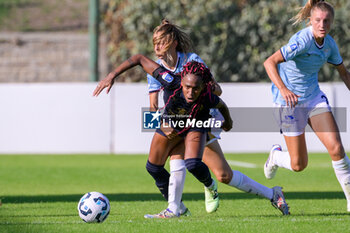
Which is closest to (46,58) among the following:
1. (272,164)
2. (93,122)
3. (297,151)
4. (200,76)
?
(93,122)

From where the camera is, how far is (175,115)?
257 inches

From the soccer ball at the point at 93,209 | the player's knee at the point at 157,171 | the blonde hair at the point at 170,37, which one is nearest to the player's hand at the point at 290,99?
the blonde hair at the point at 170,37

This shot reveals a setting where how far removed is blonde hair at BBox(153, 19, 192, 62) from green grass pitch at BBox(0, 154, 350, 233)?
161 cm

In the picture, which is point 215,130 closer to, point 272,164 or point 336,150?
point 336,150

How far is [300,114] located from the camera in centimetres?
745

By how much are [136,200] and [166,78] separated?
2.58 m

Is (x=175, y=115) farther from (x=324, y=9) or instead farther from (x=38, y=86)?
(x=38, y=86)

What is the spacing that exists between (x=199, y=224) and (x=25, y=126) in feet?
36.9

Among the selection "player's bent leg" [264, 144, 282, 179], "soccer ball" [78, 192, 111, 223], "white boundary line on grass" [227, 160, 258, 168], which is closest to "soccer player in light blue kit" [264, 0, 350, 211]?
"player's bent leg" [264, 144, 282, 179]

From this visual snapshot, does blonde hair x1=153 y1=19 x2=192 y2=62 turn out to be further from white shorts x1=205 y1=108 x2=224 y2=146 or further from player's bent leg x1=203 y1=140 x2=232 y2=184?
player's bent leg x1=203 y1=140 x2=232 y2=184

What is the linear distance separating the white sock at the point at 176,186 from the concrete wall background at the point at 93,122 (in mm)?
9756

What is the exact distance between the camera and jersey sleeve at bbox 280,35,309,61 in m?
6.95

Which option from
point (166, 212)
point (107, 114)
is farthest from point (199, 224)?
point (107, 114)

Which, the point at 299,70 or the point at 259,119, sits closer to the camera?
the point at 299,70
